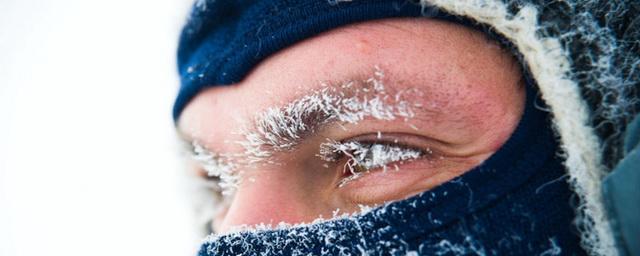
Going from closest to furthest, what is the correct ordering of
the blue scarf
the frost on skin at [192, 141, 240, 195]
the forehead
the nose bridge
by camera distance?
the blue scarf < the forehead < the nose bridge < the frost on skin at [192, 141, 240, 195]

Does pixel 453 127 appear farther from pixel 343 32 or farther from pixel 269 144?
pixel 269 144

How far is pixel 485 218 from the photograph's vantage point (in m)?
0.94

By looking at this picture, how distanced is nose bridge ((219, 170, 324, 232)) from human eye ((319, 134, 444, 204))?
94 mm

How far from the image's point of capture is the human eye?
1.10 m

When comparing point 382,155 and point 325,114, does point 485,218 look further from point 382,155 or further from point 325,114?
point 325,114

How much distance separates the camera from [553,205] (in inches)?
38.1

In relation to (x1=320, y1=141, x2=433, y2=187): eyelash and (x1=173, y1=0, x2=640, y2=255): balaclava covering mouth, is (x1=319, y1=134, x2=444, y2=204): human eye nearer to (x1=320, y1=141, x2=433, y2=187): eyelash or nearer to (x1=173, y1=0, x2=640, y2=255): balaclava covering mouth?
(x1=320, y1=141, x2=433, y2=187): eyelash

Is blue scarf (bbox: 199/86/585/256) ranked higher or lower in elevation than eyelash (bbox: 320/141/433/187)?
lower

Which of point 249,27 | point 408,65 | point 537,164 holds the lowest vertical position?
point 537,164

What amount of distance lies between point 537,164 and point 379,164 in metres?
0.36

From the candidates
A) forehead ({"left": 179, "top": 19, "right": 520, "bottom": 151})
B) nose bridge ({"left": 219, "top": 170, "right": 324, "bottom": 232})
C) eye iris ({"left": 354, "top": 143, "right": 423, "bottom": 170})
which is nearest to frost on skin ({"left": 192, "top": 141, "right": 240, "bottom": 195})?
nose bridge ({"left": 219, "top": 170, "right": 324, "bottom": 232})

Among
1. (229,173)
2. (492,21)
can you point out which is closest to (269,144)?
(229,173)

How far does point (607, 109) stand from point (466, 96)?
290mm

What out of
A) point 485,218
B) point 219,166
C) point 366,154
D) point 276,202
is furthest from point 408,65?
point 219,166
